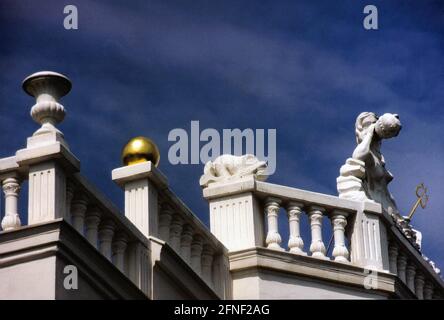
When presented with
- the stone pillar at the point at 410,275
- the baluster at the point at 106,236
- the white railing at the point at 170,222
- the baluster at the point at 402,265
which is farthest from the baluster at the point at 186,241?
the stone pillar at the point at 410,275

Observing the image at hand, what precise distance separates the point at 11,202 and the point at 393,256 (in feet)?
24.8

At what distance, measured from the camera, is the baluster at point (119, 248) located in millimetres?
22812

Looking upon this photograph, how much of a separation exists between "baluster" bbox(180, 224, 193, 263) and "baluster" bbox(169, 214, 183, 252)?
0.13 metres

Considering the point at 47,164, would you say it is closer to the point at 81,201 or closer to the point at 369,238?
the point at 81,201

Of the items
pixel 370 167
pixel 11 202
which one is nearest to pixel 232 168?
pixel 370 167

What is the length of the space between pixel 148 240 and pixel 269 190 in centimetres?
321

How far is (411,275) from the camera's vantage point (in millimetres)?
28266

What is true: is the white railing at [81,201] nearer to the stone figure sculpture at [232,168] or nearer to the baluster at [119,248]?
the baluster at [119,248]

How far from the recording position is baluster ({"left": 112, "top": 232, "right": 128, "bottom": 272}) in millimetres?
22812

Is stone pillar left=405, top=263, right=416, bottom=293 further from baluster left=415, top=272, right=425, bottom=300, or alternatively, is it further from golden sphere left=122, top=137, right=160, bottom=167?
golden sphere left=122, top=137, right=160, bottom=167
